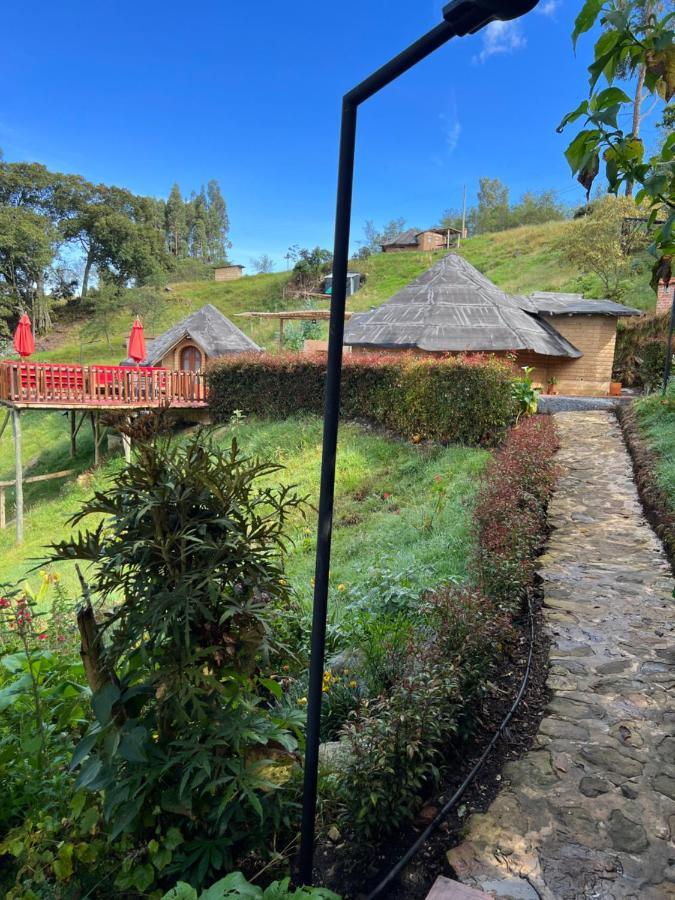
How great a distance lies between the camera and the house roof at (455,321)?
1412cm

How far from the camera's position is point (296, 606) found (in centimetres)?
392

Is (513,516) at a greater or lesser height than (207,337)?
lesser

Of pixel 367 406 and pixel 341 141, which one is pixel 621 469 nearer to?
pixel 367 406

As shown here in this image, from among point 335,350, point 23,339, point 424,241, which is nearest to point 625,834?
point 335,350

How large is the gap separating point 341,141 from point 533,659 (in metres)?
3.47

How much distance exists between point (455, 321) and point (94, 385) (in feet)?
32.9

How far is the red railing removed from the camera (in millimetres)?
14758

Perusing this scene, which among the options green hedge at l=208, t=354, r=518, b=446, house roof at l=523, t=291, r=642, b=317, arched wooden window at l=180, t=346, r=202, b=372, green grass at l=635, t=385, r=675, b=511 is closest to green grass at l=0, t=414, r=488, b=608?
green hedge at l=208, t=354, r=518, b=446

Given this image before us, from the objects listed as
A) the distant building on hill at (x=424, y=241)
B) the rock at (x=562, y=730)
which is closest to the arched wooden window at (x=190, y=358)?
the rock at (x=562, y=730)

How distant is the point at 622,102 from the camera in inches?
68.6

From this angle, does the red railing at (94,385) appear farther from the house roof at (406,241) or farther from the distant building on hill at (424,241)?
the house roof at (406,241)

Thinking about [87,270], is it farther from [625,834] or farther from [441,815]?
[625,834]

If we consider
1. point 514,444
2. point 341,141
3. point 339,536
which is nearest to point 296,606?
point 341,141

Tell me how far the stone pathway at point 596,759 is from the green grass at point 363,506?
1.18m
